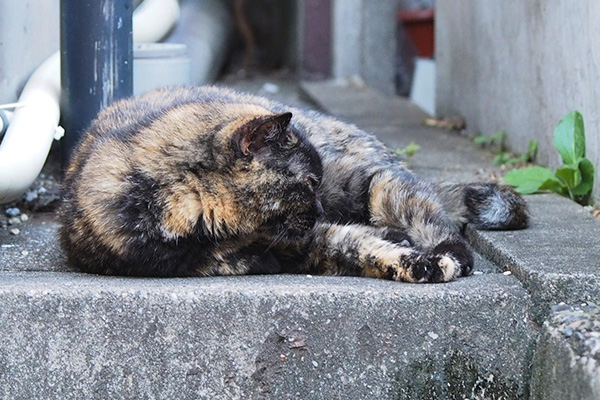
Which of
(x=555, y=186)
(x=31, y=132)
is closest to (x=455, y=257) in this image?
(x=555, y=186)

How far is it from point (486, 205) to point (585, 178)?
0.54 m

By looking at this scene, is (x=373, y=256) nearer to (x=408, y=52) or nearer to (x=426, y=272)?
(x=426, y=272)

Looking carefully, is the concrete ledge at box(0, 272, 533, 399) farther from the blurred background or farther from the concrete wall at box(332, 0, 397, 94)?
the concrete wall at box(332, 0, 397, 94)

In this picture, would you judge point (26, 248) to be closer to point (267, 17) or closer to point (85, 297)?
point (85, 297)

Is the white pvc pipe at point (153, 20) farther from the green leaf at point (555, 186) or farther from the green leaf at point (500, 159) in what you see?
the green leaf at point (555, 186)

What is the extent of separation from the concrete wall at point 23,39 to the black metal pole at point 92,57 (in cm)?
37

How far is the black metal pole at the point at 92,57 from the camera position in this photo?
3553 mm

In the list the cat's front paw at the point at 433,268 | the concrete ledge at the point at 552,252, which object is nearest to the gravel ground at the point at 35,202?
the cat's front paw at the point at 433,268

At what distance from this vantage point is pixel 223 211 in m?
2.62

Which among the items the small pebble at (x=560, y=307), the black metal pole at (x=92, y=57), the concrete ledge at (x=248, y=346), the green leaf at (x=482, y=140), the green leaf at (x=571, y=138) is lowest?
the concrete ledge at (x=248, y=346)

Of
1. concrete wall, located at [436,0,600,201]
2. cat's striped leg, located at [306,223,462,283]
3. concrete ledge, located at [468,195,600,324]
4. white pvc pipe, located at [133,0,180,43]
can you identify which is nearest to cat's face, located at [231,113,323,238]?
cat's striped leg, located at [306,223,462,283]

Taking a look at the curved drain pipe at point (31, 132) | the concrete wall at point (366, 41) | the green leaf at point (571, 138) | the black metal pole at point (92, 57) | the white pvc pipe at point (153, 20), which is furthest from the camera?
the concrete wall at point (366, 41)

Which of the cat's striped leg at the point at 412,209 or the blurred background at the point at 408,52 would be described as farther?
the blurred background at the point at 408,52

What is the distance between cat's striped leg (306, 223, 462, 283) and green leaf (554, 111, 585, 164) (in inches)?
34.3
